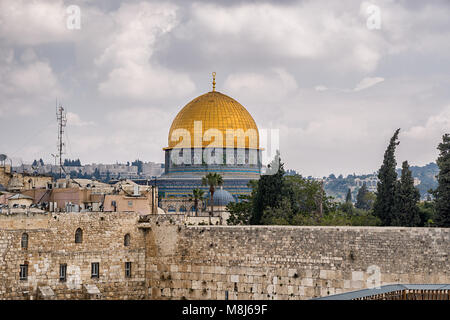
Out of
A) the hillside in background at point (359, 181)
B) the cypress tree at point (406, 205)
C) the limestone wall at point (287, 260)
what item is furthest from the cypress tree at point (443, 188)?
the hillside in background at point (359, 181)

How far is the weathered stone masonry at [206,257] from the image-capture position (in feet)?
62.8

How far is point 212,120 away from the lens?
47.7 meters

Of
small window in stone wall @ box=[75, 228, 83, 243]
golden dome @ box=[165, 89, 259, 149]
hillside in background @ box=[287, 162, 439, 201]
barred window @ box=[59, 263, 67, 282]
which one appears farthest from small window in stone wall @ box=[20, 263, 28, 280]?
hillside in background @ box=[287, 162, 439, 201]

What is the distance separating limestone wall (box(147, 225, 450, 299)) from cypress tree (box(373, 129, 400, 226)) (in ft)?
Result: 26.0

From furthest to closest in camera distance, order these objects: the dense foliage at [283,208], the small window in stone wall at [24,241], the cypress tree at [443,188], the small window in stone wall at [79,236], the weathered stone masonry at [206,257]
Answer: the dense foliage at [283,208], the cypress tree at [443,188], the small window in stone wall at [79,236], the small window in stone wall at [24,241], the weathered stone masonry at [206,257]

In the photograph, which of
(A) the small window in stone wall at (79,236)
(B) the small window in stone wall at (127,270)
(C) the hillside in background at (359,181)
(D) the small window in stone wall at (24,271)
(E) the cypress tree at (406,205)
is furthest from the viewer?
(C) the hillside in background at (359,181)

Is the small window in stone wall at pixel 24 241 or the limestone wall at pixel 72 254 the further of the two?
the small window in stone wall at pixel 24 241

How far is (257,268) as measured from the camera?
69.3 feet

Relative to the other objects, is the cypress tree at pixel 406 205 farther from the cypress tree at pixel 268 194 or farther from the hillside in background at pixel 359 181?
the hillside in background at pixel 359 181

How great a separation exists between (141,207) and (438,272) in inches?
467

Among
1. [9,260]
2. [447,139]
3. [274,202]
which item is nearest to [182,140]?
[274,202]

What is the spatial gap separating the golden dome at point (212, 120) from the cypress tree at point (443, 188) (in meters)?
23.1

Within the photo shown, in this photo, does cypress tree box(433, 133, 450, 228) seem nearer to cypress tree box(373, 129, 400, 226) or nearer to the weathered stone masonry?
cypress tree box(373, 129, 400, 226)
